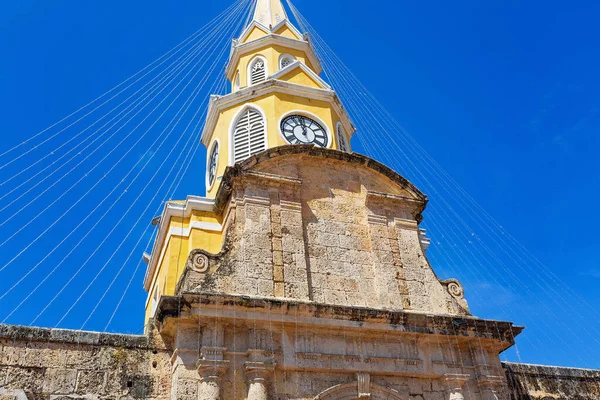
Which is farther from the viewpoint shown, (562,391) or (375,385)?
Result: (562,391)

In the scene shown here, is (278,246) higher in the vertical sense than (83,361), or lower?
higher

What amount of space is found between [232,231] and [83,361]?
390cm

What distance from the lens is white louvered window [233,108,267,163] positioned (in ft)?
53.6

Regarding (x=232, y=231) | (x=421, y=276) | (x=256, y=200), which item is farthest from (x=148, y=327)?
(x=421, y=276)

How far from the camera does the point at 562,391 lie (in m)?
13.6

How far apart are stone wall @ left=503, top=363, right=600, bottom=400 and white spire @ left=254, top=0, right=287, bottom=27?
50.3 ft

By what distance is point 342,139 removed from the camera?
18172mm

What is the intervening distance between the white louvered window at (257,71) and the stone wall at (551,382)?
12.4 metres

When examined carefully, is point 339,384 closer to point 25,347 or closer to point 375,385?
point 375,385

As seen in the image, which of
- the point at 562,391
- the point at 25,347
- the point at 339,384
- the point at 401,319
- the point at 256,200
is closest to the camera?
the point at 25,347

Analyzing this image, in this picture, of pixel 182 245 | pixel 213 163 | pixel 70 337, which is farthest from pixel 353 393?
pixel 213 163

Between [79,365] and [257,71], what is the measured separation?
1300 cm

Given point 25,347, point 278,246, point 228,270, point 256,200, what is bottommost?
point 25,347

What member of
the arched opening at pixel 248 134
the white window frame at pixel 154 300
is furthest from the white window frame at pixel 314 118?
the white window frame at pixel 154 300
